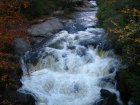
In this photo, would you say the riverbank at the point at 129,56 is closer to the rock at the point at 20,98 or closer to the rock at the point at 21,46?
the rock at the point at 20,98

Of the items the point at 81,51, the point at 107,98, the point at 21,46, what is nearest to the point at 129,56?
the point at 107,98

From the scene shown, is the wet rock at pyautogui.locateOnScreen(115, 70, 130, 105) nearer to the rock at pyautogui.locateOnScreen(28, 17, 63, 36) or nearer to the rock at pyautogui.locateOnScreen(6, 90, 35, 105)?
the rock at pyautogui.locateOnScreen(6, 90, 35, 105)

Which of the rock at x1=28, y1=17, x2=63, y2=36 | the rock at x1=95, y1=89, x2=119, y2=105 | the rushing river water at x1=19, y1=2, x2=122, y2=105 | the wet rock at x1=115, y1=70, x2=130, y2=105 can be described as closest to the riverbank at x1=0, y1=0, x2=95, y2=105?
the rock at x1=28, y1=17, x2=63, y2=36

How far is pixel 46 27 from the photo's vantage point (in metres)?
18.4

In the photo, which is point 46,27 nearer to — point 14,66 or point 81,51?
point 81,51

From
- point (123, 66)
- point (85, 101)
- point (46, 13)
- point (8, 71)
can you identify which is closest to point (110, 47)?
point (123, 66)

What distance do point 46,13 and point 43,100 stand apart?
11.1m

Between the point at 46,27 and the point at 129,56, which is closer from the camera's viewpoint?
the point at 129,56

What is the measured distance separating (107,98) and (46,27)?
819 centimetres

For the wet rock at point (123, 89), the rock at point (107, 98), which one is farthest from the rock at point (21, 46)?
the wet rock at point (123, 89)

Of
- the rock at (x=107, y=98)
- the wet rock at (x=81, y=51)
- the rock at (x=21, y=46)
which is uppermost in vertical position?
the rock at (x=21, y=46)

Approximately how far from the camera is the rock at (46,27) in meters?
17.3

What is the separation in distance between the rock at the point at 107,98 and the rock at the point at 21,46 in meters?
4.91

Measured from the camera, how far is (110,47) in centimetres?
1514
